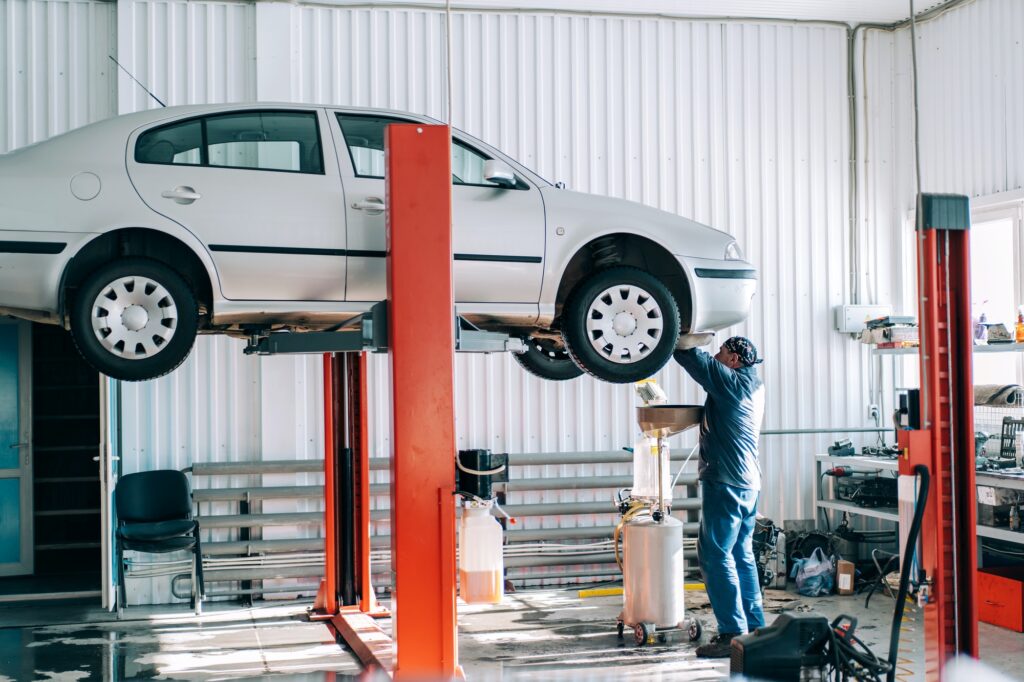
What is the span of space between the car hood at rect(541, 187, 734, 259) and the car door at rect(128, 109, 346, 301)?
874 millimetres

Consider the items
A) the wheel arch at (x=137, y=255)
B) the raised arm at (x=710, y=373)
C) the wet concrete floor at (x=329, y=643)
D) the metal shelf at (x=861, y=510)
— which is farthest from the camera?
the metal shelf at (x=861, y=510)

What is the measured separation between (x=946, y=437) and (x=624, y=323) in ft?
4.00

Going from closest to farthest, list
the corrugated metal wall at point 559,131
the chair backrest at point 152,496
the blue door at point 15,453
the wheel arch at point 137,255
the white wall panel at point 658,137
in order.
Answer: the wheel arch at point 137,255, the chair backrest at point 152,496, the corrugated metal wall at point 559,131, the white wall panel at point 658,137, the blue door at point 15,453

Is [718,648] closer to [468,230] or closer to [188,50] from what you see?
[468,230]

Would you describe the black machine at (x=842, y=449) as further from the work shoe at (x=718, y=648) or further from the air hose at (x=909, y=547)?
the air hose at (x=909, y=547)

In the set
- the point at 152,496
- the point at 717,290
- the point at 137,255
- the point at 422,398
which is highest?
the point at 137,255

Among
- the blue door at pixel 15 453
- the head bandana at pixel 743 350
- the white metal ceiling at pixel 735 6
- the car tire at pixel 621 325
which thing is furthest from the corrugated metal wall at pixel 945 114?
the blue door at pixel 15 453

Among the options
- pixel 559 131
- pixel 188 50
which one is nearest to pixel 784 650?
pixel 559 131

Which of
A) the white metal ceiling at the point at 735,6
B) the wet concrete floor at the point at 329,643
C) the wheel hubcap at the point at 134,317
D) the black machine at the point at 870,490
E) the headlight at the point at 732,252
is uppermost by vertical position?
the white metal ceiling at the point at 735,6

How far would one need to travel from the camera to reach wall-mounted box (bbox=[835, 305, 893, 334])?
27.3ft

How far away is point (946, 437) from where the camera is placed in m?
3.46

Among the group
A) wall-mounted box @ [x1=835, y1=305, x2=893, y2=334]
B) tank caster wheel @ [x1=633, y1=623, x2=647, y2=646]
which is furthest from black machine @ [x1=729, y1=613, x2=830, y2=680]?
wall-mounted box @ [x1=835, y1=305, x2=893, y2=334]

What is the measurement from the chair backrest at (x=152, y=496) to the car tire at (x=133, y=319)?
3751mm

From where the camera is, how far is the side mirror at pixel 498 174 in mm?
3615
